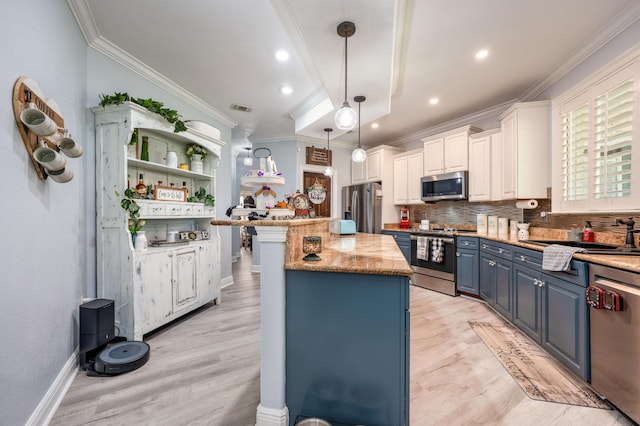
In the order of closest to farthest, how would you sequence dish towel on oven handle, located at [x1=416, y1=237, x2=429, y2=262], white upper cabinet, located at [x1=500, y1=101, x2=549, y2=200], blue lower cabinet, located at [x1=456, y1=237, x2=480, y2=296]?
white upper cabinet, located at [x1=500, y1=101, x2=549, y2=200] < blue lower cabinet, located at [x1=456, y1=237, x2=480, y2=296] < dish towel on oven handle, located at [x1=416, y1=237, x2=429, y2=262]

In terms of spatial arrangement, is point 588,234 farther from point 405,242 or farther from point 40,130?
point 40,130

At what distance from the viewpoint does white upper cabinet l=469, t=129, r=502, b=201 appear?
3658 millimetres

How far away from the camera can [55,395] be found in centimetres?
169

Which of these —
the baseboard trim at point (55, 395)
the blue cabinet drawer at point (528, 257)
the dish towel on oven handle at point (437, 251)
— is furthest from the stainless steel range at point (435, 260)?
the baseboard trim at point (55, 395)

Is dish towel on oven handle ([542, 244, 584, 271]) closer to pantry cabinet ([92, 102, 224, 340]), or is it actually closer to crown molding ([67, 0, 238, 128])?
pantry cabinet ([92, 102, 224, 340])

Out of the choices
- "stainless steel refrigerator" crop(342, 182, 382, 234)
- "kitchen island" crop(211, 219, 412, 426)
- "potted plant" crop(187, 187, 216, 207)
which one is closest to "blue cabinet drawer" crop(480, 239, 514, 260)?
"stainless steel refrigerator" crop(342, 182, 382, 234)

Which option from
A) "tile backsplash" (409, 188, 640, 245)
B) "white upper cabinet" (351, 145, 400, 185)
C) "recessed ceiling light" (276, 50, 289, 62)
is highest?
"recessed ceiling light" (276, 50, 289, 62)

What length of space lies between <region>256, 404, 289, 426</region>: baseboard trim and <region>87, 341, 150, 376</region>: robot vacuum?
1.22m

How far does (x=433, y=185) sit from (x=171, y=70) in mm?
4055

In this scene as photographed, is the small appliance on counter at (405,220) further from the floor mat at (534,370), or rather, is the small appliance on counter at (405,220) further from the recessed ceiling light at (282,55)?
the recessed ceiling light at (282,55)

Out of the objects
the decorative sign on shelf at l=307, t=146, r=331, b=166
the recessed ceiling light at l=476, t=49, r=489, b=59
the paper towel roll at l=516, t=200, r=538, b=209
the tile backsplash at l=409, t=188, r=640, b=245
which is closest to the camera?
the tile backsplash at l=409, t=188, r=640, b=245

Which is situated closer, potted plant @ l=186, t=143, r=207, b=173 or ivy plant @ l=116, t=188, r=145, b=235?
ivy plant @ l=116, t=188, r=145, b=235

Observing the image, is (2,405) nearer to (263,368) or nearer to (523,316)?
(263,368)

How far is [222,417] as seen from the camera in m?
1.60
